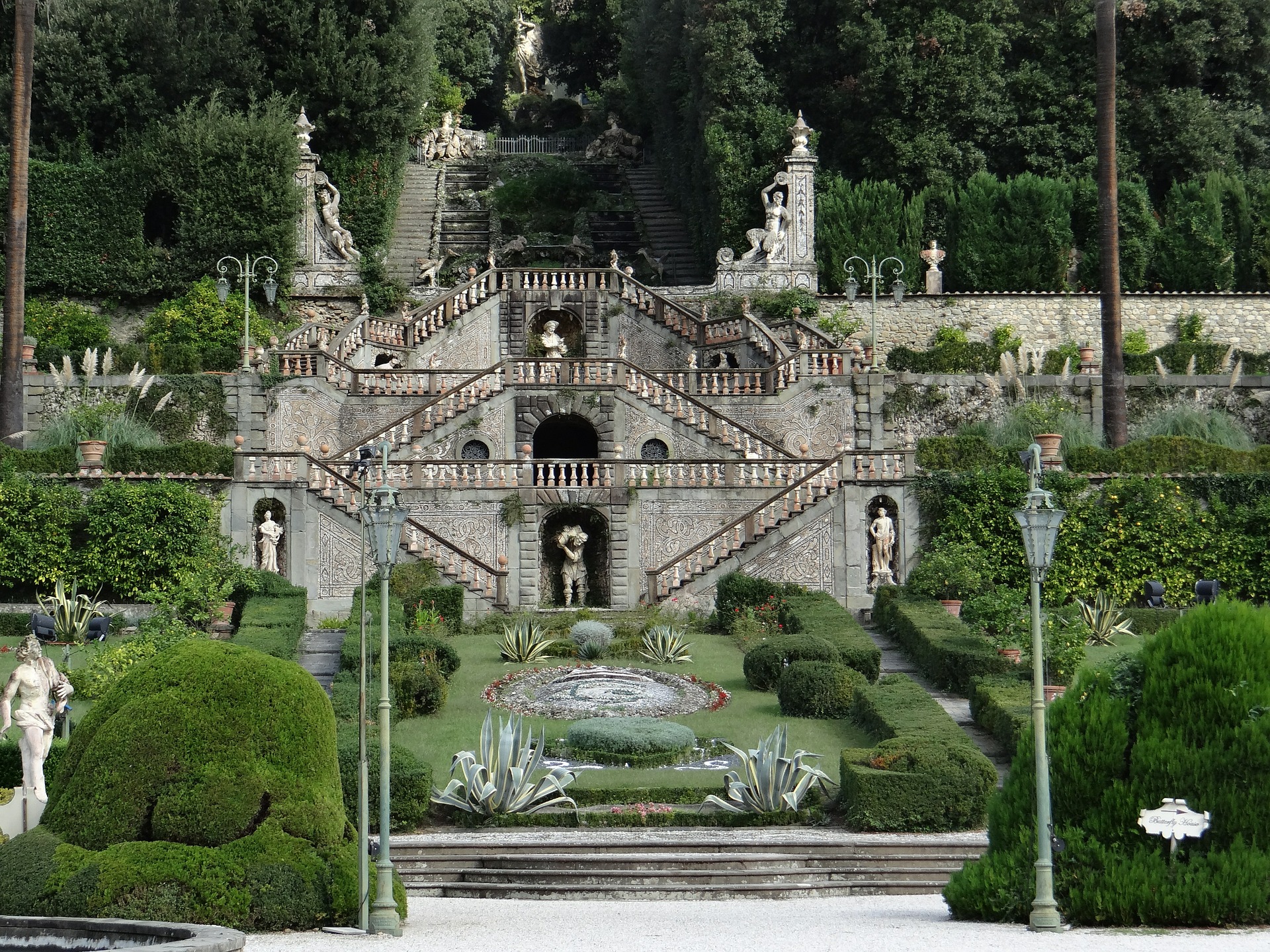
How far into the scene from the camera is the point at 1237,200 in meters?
50.0

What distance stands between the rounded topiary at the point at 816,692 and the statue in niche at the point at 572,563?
8688mm

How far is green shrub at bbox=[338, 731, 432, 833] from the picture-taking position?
22.4 m

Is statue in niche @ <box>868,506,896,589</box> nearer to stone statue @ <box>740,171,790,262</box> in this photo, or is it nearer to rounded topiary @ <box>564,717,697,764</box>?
rounded topiary @ <box>564,717,697,764</box>

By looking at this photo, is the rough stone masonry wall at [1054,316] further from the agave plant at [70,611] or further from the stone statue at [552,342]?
the agave plant at [70,611]

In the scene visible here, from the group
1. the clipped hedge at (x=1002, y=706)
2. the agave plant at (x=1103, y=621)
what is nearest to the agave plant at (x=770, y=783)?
the clipped hedge at (x=1002, y=706)

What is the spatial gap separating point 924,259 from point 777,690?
22.9 metres

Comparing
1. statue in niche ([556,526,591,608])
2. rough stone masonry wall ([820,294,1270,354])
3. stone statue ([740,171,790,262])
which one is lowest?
statue in niche ([556,526,591,608])

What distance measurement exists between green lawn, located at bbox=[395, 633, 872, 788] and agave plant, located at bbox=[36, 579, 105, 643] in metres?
6.41

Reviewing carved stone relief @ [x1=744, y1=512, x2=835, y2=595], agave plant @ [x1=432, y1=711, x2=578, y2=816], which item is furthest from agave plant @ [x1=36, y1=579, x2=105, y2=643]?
carved stone relief @ [x1=744, y1=512, x2=835, y2=595]

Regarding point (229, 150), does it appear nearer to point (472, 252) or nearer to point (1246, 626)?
point (472, 252)

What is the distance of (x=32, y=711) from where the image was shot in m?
21.5

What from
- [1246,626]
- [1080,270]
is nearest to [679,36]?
[1080,270]

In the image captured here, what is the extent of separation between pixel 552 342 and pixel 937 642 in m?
17.9

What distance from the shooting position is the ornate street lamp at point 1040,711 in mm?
17109
